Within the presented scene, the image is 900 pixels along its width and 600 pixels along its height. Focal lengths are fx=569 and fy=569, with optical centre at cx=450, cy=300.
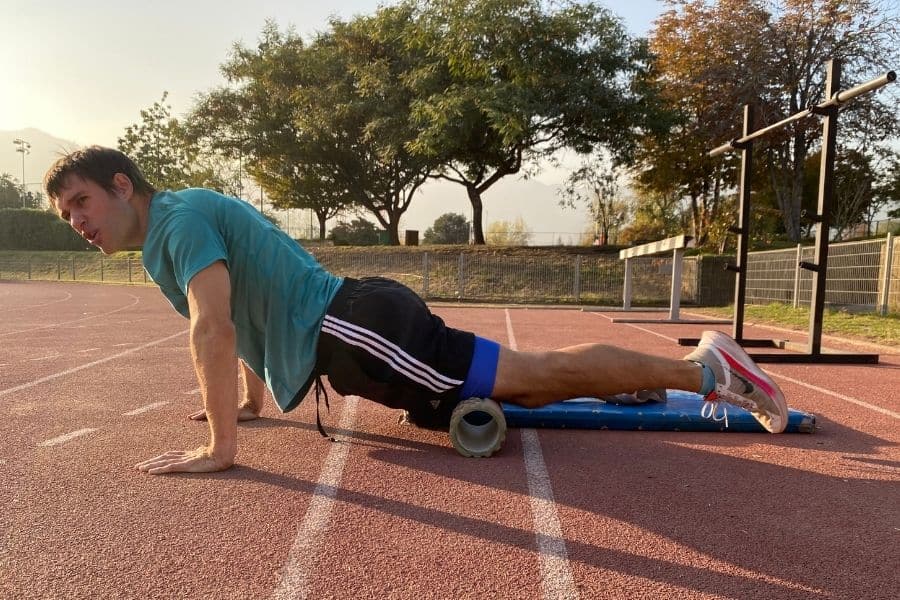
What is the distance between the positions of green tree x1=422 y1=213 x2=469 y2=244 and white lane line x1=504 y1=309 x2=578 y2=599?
136 feet

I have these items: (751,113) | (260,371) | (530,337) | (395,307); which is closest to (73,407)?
(260,371)

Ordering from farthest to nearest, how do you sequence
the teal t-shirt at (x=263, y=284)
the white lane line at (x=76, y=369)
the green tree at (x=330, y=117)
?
the green tree at (x=330, y=117), the white lane line at (x=76, y=369), the teal t-shirt at (x=263, y=284)

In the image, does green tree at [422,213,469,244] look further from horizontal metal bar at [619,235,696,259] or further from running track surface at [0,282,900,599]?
running track surface at [0,282,900,599]

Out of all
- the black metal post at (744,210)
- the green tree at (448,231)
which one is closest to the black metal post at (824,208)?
the black metal post at (744,210)

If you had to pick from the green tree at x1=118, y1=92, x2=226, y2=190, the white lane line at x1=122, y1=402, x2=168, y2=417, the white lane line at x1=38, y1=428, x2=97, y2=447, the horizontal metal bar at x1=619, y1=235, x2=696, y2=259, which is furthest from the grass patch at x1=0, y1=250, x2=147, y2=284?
the white lane line at x1=38, y1=428, x2=97, y2=447

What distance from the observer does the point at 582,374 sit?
110 inches

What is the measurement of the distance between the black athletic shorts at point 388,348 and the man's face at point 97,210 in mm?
956

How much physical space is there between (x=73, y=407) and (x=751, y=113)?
25.5 feet

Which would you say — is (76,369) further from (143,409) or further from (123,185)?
(123,185)

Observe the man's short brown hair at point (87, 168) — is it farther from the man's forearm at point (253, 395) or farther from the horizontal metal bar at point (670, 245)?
the horizontal metal bar at point (670, 245)

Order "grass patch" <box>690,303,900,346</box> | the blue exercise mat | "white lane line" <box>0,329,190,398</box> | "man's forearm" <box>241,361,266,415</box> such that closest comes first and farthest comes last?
the blue exercise mat, "man's forearm" <box>241,361,266,415</box>, "white lane line" <box>0,329,190,398</box>, "grass patch" <box>690,303,900,346</box>

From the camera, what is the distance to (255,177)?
31.7 metres

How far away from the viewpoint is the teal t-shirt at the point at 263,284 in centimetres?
250

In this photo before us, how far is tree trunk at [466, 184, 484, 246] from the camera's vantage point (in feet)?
82.8
